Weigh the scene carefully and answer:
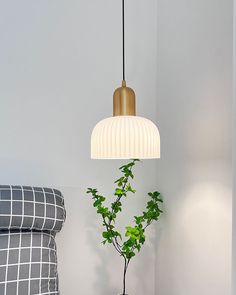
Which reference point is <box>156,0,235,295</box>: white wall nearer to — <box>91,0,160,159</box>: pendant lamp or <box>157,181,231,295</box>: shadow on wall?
<box>157,181,231,295</box>: shadow on wall

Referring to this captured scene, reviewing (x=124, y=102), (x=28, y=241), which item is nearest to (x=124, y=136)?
(x=124, y=102)

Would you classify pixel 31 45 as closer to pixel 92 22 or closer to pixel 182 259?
pixel 92 22

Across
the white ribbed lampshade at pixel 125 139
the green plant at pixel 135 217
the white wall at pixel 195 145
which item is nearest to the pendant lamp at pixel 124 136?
the white ribbed lampshade at pixel 125 139

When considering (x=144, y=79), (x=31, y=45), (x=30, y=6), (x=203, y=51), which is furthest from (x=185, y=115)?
(x=30, y=6)

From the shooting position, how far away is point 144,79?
2027mm

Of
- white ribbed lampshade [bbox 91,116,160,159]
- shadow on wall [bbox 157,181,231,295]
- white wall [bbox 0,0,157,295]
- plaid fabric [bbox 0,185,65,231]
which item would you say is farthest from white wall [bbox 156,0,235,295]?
plaid fabric [bbox 0,185,65,231]

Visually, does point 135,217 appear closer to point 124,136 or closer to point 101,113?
point 101,113

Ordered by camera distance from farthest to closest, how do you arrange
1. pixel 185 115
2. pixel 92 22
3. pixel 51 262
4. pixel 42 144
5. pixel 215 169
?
pixel 92 22 → pixel 42 144 → pixel 185 115 → pixel 51 262 → pixel 215 169

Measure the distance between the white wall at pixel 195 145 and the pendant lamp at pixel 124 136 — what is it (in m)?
0.39

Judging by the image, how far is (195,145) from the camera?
1.54 m

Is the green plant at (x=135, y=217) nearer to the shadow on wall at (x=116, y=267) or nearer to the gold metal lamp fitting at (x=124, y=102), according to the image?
the shadow on wall at (x=116, y=267)

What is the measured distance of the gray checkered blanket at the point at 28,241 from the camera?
1.37 m

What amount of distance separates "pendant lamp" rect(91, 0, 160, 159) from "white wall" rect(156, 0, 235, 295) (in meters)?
0.39

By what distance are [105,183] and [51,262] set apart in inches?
24.2
